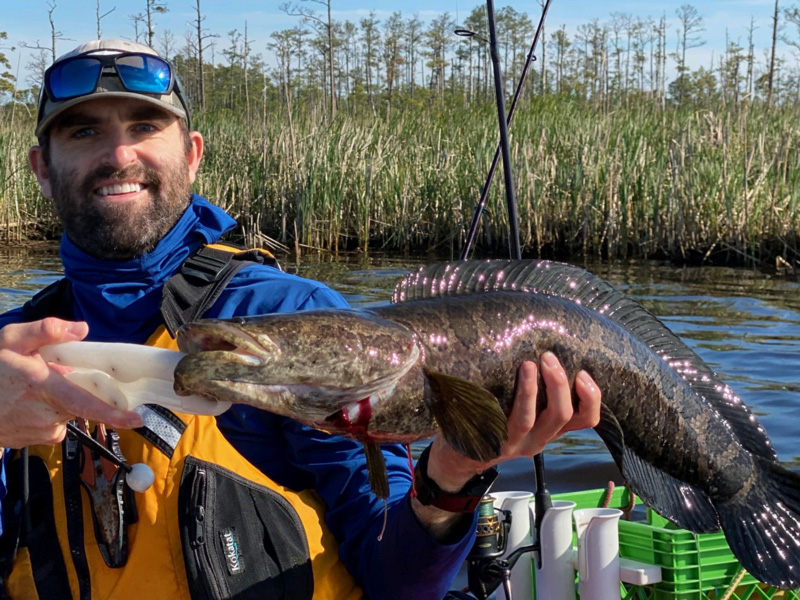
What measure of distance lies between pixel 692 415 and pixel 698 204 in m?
9.70

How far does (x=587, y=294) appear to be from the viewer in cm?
231

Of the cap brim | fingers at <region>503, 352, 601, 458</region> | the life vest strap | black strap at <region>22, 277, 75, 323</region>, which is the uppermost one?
the cap brim

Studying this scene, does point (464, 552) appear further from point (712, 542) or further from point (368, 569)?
point (712, 542)

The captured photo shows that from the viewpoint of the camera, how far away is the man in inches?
89.6

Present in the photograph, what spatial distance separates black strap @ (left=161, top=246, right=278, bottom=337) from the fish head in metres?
0.67

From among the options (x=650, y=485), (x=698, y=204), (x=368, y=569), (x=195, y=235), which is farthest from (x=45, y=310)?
(x=698, y=204)

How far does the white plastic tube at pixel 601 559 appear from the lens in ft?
9.70

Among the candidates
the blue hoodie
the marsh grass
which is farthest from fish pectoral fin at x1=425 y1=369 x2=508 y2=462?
the marsh grass

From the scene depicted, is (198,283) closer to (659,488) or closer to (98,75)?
(98,75)

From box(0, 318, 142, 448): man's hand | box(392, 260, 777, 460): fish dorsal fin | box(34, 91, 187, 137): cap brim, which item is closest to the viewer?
box(0, 318, 142, 448): man's hand

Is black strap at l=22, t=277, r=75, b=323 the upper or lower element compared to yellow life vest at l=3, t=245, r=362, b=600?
upper

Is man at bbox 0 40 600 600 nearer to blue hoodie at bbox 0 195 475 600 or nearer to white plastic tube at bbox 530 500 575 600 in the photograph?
blue hoodie at bbox 0 195 475 600

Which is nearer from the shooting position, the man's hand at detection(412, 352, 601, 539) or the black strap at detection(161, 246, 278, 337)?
the man's hand at detection(412, 352, 601, 539)

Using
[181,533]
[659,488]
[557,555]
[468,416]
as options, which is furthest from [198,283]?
[557,555]
